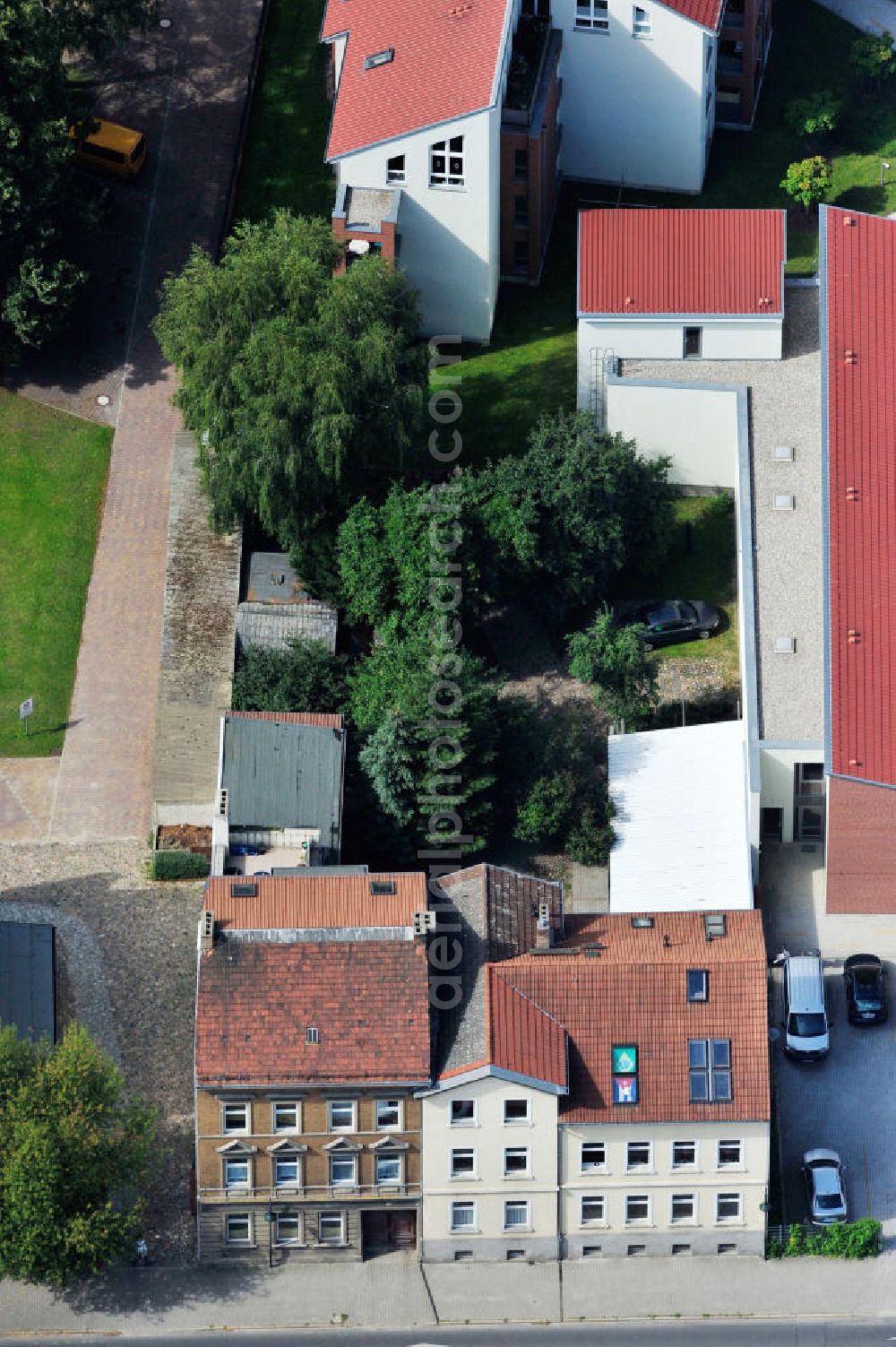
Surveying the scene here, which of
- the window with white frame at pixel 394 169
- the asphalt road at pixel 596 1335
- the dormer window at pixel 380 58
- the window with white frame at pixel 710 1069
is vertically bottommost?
the asphalt road at pixel 596 1335

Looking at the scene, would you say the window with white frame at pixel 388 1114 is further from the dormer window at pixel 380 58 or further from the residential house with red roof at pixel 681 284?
the dormer window at pixel 380 58

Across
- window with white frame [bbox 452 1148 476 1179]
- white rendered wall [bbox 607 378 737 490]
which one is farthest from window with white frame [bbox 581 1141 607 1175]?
white rendered wall [bbox 607 378 737 490]

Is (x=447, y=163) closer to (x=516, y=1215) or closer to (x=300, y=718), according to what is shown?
(x=300, y=718)

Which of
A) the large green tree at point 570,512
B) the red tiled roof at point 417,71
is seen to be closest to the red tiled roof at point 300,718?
the large green tree at point 570,512

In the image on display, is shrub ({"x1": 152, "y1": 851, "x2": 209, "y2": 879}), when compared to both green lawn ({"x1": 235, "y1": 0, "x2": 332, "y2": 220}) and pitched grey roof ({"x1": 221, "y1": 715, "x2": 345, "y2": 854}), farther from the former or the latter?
green lawn ({"x1": 235, "y1": 0, "x2": 332, "y2": 220})

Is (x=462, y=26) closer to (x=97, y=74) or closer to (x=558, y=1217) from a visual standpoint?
(x=97, y=74)

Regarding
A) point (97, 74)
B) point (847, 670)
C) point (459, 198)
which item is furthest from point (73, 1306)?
point (97, 74)
